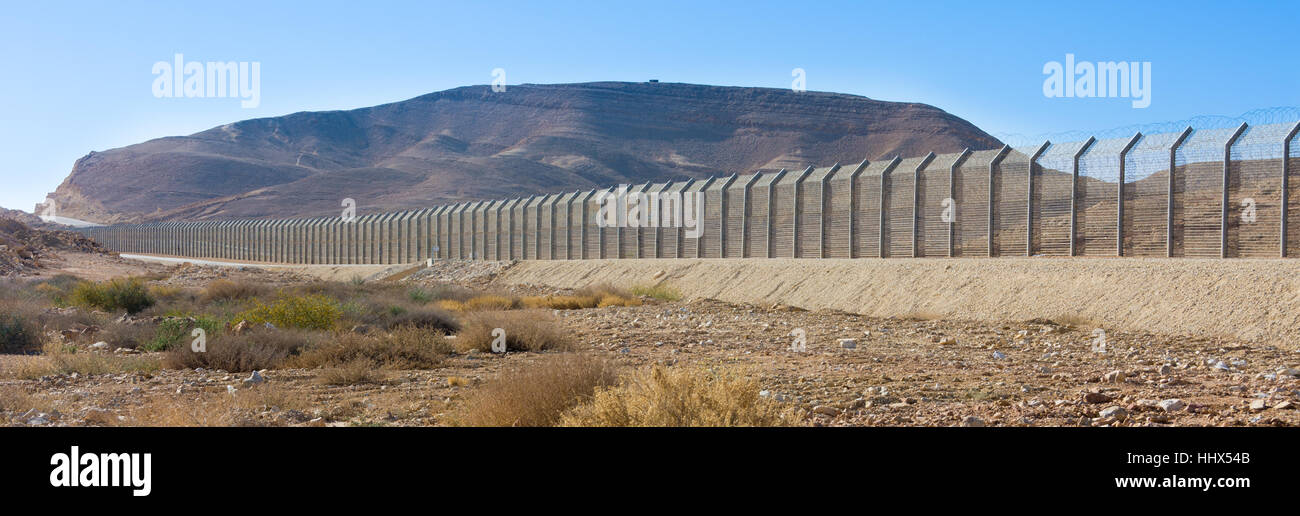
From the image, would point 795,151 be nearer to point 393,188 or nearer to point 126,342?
point 393,188

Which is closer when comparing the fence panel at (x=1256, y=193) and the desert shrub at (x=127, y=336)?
the desert shrub at (x=127, y=336)

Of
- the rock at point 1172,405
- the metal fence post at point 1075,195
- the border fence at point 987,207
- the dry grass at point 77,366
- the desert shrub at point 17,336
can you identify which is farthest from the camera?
the metal fence post at point 1075,195

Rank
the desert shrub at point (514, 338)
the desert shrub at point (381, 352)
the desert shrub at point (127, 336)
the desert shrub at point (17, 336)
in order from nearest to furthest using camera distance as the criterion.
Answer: the desert shrub at point (381, 352) < the desert shrub at point (514, 338) < the desert shrub at point (17, 336) < the desert shrub at point (127, 336)

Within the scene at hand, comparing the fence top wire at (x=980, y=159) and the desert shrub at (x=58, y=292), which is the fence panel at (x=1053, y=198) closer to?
the fence top wire at (x=980, y=159)

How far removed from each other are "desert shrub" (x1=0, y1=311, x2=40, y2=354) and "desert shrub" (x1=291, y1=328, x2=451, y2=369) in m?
5.82

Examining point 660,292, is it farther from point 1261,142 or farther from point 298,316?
point 1261,142

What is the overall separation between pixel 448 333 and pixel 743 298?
10.7 meters

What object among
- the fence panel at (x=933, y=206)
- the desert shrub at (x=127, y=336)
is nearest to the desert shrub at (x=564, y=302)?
the fence panel at (x=933, y=206)

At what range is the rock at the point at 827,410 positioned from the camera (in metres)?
7.86

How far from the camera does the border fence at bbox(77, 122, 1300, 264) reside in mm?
19594

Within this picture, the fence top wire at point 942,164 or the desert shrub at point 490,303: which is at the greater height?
the fence top wire at point 942,164

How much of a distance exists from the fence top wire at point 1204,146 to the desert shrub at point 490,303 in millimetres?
17024

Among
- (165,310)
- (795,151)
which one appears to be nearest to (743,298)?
(165,310)

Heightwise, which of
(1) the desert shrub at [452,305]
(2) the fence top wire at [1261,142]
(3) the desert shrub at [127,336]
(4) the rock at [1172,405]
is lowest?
(1) the desert shrub at [452,305]
